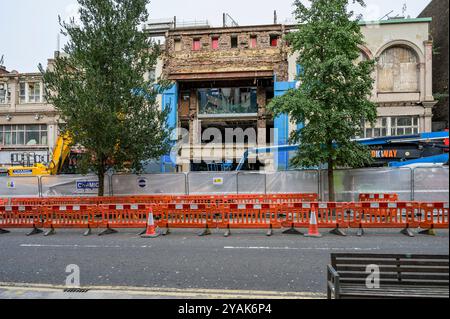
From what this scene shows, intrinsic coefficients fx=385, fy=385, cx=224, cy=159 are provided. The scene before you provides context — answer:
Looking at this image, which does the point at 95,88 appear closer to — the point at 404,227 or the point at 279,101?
the point at 279,101

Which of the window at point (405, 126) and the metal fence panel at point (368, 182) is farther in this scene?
the window at point (405, 126)

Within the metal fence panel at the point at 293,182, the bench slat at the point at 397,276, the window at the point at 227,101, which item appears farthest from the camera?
the window at the point at 227,101

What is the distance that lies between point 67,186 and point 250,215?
10642 mm

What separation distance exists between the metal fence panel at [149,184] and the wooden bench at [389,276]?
14.5 m

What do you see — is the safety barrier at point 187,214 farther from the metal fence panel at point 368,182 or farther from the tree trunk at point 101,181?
the metal fence panel at point 368,182

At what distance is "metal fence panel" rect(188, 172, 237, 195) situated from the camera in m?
18.3

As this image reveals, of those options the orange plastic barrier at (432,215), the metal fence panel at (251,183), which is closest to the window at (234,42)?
the metal fence panel at (251,183)

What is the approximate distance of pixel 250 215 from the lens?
12820mm

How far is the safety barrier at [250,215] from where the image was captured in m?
11.6

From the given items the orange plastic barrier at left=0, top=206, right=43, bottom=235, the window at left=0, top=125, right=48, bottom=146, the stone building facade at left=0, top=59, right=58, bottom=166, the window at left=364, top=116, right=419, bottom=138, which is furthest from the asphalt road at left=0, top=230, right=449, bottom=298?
the window at left=0, top=125, right=48, bottom=146

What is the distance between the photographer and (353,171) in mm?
17562

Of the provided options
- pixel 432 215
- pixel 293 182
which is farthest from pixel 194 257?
pixel 293 182

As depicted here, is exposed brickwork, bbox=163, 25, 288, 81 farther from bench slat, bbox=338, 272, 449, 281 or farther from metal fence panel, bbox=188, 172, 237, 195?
bench slat, bbox=338, 272, 449, 281

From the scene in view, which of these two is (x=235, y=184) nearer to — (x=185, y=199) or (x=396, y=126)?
(x=185, y=199)
